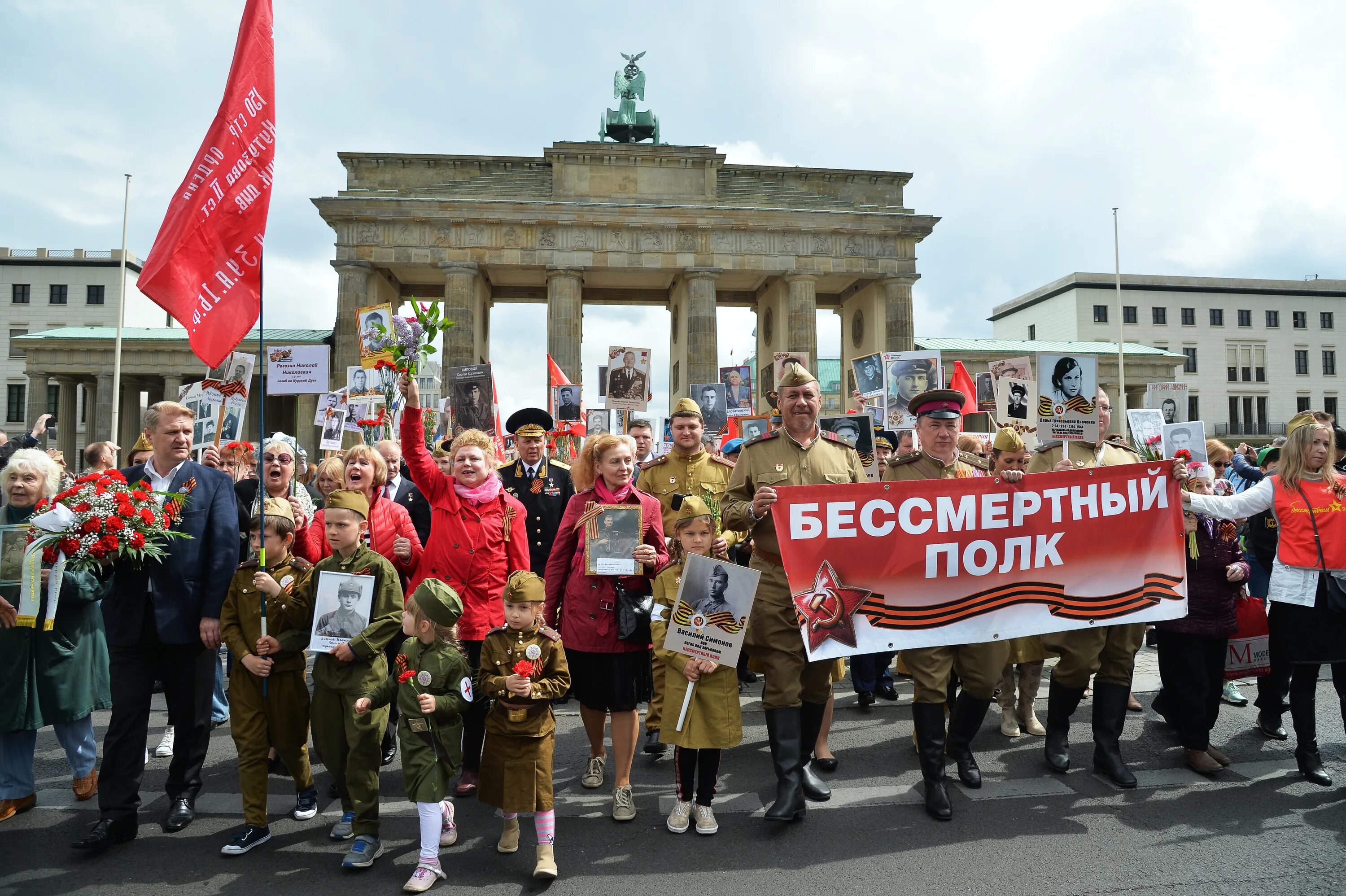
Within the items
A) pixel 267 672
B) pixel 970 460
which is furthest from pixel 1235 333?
pixel 267 672

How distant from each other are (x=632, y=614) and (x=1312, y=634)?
14.9ft

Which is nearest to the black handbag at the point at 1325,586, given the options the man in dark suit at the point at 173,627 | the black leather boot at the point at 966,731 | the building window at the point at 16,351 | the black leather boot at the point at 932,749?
the black leather boot at the point at 966,731

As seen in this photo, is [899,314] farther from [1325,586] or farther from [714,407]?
[1325,586]

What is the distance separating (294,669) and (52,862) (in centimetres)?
148

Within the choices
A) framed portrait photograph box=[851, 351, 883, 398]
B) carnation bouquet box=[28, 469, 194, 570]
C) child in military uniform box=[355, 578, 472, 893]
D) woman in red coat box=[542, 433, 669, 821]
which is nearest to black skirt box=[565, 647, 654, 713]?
woman in red coat box=[542, 433, 669, 821]

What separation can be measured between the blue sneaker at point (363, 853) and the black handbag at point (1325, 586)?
6.09 metres

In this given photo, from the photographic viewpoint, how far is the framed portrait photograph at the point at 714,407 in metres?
14.8

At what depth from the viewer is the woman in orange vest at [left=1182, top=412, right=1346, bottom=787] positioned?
528 centimetres

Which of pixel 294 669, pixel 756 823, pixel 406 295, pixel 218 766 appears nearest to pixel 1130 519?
pixel 756 823

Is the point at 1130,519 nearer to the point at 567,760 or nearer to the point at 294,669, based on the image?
the point at 567,760

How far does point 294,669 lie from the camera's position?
480 centimetres

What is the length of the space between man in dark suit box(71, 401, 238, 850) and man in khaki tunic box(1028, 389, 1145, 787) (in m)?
5.43

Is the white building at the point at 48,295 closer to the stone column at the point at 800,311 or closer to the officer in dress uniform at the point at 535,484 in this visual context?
the stone column at the point at 800,311

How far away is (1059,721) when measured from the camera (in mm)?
5633
